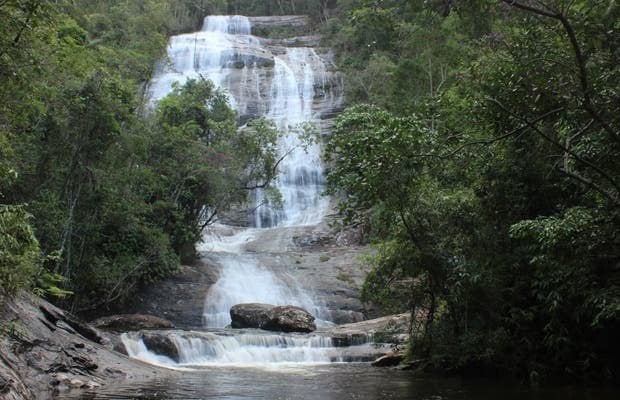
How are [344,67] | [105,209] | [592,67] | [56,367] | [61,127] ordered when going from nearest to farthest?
[592,67] → [56,367] → [61,127] → [105,209] → [344,67]

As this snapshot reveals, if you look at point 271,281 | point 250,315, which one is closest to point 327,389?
point 250,315

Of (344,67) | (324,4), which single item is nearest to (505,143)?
(344,67)

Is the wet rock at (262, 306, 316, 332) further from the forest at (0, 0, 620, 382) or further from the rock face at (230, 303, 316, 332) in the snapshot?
the forest at (0, 0, 620, 382)

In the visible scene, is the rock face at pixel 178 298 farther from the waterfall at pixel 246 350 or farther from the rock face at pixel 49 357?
the rock face at pixel 49 357

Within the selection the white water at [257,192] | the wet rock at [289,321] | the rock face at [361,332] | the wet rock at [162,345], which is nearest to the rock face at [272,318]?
the wet rock at [289,321]

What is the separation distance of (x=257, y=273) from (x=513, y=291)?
15323mm

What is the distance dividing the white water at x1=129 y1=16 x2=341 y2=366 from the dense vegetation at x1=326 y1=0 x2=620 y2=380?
A: 5006mm

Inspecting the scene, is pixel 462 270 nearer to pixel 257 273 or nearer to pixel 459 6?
pixel 459 6

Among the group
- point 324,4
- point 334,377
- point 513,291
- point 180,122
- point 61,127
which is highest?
point 324,4

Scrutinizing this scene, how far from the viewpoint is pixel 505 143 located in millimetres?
11242

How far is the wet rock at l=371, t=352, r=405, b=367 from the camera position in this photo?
46.8 feet

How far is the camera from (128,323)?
58.9ft

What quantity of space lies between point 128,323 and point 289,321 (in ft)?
16.9

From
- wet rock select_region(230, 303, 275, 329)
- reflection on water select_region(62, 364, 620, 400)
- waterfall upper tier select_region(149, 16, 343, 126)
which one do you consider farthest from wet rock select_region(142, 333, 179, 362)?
waterfall upper tier select_region(149, 16, 343, 126)
